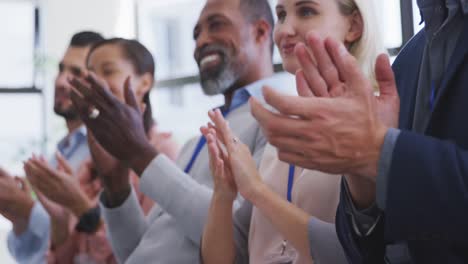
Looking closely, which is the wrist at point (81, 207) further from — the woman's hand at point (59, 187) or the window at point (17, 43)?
the window at point (17, 43)

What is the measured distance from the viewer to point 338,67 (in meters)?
0.90

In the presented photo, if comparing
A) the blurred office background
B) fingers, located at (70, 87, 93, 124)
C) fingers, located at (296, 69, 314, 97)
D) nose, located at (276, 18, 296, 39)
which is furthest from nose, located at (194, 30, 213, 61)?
the blurred office background

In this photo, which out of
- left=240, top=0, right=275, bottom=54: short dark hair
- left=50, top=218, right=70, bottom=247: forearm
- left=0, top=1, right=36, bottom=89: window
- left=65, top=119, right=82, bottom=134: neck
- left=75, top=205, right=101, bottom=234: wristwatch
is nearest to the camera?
left=240, top=0, right=275, bottom=54: short dark hair

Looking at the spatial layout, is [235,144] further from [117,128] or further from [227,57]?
[227,57]

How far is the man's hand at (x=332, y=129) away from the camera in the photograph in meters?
0.83

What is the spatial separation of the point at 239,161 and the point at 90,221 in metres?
1.33

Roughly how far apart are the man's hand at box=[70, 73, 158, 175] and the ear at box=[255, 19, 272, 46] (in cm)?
54

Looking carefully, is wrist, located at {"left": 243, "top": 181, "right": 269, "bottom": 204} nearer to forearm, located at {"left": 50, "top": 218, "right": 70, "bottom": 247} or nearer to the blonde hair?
the blonde hair

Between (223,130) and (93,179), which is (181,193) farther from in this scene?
(93,179)

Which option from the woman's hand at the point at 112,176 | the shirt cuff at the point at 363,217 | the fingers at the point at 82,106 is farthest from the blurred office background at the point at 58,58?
the shirt cuff at the point at 363,217

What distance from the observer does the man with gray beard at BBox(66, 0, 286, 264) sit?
1.83 m

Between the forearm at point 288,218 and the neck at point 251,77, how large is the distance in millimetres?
931

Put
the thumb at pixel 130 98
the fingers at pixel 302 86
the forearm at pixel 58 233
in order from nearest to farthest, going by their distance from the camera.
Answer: the fingers at pixel 302 86
the thumb at pixel 130 98
the forearm at pixel 58 233

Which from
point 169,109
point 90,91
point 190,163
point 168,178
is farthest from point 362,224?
point 169,109
